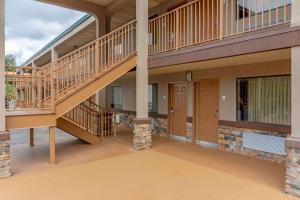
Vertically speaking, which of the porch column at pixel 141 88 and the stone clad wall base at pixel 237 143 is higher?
the porch column at pixel 141 88

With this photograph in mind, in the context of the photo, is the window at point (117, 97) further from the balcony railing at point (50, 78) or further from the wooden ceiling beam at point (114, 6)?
the balcony railing at point (50, 78)

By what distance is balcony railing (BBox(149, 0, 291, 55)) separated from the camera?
5648 mm

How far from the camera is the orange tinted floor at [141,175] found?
437cm

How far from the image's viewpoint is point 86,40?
1488 centimetres

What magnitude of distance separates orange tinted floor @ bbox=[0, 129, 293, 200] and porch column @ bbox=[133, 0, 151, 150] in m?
0.45

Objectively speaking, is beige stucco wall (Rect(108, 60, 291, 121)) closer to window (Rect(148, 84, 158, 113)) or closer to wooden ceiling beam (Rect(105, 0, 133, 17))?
window (Rect(148, 84, 158, 113))

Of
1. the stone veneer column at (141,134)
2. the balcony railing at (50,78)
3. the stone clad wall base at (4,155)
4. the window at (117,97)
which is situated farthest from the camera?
the window at (117,97)

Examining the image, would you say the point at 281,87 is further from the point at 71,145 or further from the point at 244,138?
the point at 71,145

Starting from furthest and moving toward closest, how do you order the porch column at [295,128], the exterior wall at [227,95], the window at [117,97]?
the window at [117,97] < the exterior wall at [227,95] < the porch column at [295,128]

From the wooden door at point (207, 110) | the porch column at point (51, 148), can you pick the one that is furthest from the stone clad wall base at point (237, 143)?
the porch column at point (51, 148)

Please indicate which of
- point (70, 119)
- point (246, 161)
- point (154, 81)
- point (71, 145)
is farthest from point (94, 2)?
point (246, 161)

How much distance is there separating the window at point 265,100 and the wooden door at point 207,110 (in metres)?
0.93

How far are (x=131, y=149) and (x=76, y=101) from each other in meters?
2.46

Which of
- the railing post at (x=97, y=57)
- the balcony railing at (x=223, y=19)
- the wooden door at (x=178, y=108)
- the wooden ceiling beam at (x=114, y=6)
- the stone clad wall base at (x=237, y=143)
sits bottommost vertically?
the stone clad wall base at (x=237, y=143)
